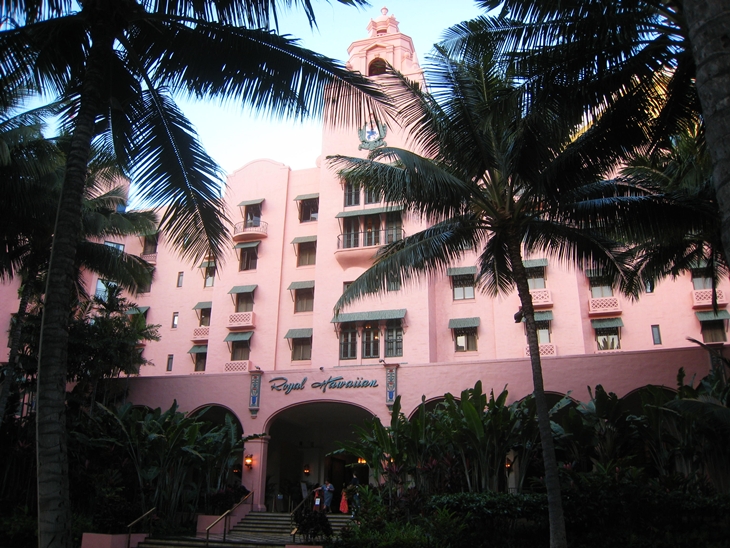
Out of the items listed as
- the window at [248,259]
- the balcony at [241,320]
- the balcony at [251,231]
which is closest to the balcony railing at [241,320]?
the balcony at [241,320]

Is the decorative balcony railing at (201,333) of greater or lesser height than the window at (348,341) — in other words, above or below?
above

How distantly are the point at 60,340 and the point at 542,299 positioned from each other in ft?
70.4

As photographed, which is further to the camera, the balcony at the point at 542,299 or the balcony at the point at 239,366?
the balcony at the point at 239,366

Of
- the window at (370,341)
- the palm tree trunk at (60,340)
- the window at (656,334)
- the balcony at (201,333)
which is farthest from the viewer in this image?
the balcony at (201,333)

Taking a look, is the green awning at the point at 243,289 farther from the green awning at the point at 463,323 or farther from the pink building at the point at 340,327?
the green awning at the point at 463,323

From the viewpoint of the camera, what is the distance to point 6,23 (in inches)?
337

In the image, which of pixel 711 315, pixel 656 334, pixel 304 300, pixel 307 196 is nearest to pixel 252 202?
pixel 307 196

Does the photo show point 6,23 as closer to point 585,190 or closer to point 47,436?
point 47,436

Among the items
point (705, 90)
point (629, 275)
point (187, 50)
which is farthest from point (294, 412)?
point (705, 90)

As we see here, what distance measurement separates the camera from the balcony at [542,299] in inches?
1032

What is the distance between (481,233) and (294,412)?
40.3ft

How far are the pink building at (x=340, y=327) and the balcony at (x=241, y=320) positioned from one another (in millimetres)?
100

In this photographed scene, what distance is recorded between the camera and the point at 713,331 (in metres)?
25.1

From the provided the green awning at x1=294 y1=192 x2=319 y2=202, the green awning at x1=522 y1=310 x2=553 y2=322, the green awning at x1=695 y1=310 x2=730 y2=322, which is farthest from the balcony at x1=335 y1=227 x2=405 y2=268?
the green awning at x1=695 y1=310 x2=730 y2=322
